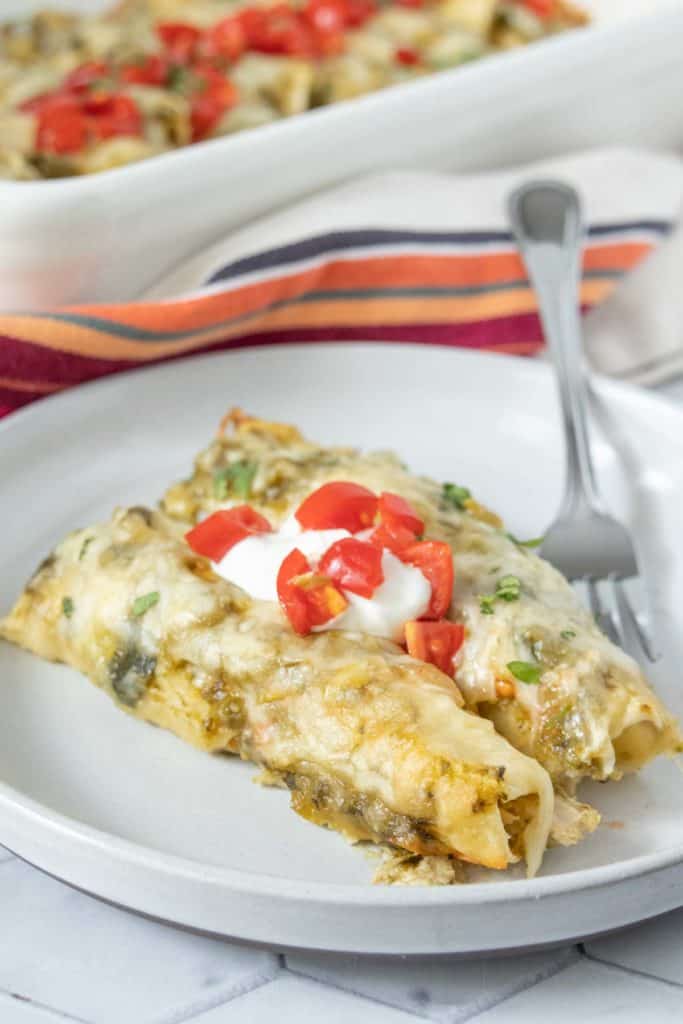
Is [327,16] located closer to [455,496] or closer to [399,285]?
[399,285]

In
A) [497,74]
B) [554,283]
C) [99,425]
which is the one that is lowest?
[99,425]

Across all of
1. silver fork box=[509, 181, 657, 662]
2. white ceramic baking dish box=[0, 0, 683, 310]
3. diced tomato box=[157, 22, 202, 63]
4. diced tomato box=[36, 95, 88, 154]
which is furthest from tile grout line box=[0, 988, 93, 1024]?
diced tomato box=[157, 22, 202, 63]

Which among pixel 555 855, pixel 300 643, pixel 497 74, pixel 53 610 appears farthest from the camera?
pixel 497 74

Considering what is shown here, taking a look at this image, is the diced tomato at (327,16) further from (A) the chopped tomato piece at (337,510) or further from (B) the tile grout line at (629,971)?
(B) the tile grout line at (629,971)

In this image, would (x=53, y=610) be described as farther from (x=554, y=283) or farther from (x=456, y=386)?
(x=554, y=283)

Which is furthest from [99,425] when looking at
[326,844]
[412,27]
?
[412,27]

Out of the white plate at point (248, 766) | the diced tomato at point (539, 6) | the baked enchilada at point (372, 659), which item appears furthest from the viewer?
the diced tomato at point (539, 6)

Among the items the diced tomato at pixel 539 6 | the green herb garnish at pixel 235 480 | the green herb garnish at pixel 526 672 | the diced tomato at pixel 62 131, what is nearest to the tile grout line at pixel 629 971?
the green herb garnish at pixel 526 672

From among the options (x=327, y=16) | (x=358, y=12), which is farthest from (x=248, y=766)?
(x=358, y=12)
